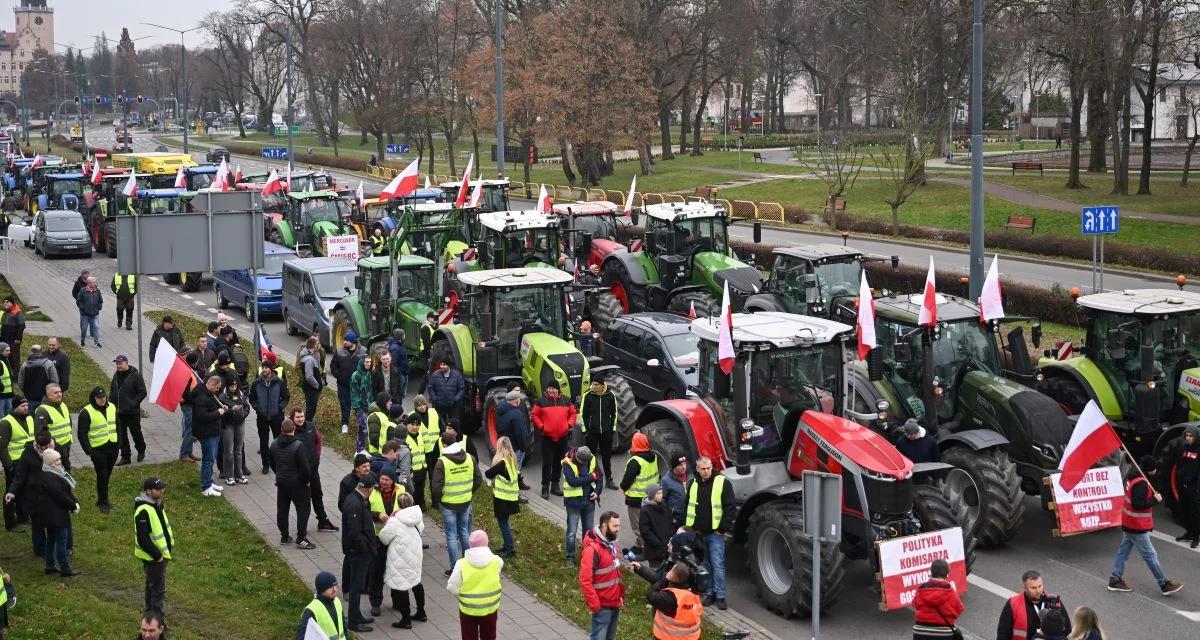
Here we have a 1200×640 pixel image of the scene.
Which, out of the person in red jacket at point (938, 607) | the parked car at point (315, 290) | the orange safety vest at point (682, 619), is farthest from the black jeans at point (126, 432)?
the person in red jacket at point (938, 607)

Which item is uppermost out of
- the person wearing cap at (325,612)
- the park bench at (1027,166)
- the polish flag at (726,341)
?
the park bench at (1027,166)

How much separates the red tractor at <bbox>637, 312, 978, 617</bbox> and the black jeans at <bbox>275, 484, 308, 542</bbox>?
12.7 feet

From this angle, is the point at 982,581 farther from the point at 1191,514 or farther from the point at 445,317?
the point at 445,317

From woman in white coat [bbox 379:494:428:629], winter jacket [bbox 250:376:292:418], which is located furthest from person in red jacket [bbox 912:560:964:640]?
winter jacket [bbox 250:376:292:418]

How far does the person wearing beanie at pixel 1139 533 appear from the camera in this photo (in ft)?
43.6

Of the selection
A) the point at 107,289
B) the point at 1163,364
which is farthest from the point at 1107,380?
the point at 107,289

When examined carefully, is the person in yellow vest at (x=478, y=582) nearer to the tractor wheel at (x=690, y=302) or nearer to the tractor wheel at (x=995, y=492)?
the tractor wheel at (x=995, y=492)

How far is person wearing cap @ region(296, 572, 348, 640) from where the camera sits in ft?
32.5

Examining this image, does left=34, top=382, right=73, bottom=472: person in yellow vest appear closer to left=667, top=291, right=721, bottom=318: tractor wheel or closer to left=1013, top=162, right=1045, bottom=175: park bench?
left=667, top=291, right=721, bottom=318: tractor wheel

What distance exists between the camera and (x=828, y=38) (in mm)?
75875

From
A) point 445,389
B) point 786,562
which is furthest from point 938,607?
point 445,389

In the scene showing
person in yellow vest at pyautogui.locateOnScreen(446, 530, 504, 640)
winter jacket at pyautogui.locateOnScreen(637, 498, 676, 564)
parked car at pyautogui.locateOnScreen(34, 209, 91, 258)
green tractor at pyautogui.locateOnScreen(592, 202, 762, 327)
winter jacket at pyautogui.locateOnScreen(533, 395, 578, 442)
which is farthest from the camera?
parked car at pyautogui.locateOnScreen(34, 209, 91, 258)

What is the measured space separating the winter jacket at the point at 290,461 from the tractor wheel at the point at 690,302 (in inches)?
448

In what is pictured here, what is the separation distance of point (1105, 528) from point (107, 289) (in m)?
26.4
